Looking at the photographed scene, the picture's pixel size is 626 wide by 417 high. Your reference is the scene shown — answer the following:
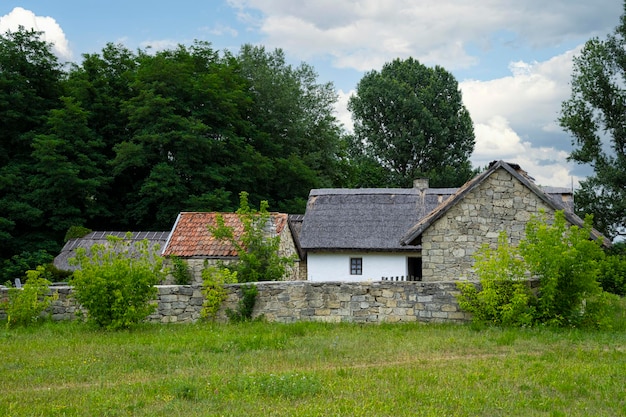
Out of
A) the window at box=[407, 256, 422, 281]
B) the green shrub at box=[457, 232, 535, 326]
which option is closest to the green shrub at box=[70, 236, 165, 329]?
the green shrub at box=[457, 232, 535, 326]

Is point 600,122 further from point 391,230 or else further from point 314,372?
point 314,372

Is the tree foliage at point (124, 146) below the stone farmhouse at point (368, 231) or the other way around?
the other way around

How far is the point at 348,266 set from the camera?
90.2 feet

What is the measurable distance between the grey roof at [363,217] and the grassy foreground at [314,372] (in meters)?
13.2

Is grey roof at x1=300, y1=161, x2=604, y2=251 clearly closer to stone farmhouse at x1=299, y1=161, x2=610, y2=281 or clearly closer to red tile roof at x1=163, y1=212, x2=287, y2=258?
stone farmhouse at x1=299, y1=161, x2=610, y2=281

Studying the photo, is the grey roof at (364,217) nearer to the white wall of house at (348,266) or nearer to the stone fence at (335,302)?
the white wall of house at (348,266)

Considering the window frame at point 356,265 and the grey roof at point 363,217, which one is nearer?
the grey roof at point 363,217

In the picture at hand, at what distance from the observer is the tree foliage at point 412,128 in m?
50.6

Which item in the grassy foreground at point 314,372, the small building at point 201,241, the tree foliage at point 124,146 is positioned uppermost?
the tree foliage at point 124,146

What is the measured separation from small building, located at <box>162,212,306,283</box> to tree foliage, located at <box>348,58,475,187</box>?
27.9 metres

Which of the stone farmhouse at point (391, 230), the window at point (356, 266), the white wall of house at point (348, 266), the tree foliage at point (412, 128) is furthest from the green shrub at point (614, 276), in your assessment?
the tree foliage at point (412, 128)

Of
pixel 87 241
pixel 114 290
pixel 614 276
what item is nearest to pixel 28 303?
pixel 114 290

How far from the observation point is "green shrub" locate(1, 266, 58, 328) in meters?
14.9

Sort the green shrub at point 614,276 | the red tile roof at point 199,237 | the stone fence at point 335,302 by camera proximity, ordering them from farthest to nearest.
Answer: the green shrub at point 614,276 → the red tile roof at point 199,237 → the stone fence at point 335,302
